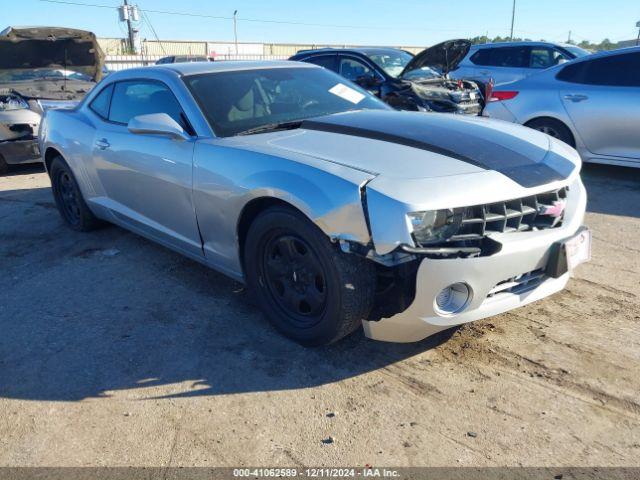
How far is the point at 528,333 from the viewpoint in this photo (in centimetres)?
305

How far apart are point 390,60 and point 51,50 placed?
5.66 m

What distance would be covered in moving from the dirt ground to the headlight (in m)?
0.74

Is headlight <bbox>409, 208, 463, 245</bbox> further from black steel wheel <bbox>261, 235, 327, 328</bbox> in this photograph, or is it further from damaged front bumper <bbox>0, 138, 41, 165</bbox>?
damaged front bumper <bbox>0, 138, 41, 165</bbox>

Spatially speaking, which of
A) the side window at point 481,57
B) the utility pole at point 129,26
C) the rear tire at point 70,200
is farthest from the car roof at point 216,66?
the utility pole at point 129,26

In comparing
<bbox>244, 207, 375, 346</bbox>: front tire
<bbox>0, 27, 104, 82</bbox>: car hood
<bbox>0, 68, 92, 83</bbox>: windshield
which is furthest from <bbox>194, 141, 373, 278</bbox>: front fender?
<bbox>0, 27, 104, 82</bbox>: car hood

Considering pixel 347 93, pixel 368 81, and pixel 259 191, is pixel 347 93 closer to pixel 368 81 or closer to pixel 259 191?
pixel 259 191

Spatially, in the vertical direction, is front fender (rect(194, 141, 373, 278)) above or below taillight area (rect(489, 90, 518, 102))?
below

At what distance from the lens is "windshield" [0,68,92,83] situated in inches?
327

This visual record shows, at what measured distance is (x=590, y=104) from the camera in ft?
20.3

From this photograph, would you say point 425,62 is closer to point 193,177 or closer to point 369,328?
point 193,177

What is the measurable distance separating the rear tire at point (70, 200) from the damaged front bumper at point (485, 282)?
334 cm

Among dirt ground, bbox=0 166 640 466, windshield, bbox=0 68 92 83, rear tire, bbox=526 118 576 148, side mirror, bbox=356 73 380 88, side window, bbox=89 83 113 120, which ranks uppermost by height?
windshield, bbox=0 68 92 83

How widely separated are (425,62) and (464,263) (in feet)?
22.8

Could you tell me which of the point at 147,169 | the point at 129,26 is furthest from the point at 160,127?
the point at 129,26
